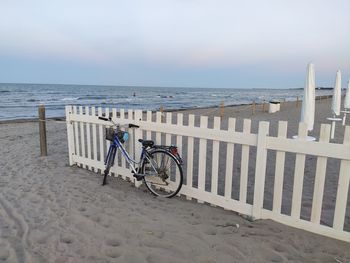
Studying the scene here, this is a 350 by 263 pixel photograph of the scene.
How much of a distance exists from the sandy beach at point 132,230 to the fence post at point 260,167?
19cm

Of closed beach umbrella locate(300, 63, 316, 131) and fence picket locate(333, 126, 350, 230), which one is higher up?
closed beach umbrella locate(300, 63, 316, 131)

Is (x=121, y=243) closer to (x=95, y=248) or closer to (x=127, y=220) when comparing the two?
(x=95, y=248)

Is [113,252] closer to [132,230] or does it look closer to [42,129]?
[132,230]

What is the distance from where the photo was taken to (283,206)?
13.7ft

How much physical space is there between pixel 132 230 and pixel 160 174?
4.02 ft

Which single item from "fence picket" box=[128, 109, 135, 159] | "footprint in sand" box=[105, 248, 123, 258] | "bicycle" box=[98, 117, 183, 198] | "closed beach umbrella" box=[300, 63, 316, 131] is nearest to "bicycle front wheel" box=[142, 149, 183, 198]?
"bicycle" box=[98, 117, 183, 198]

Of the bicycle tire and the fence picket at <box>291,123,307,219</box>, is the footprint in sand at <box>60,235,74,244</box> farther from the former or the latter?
the fence picket at <box>291,123,307,219</box>

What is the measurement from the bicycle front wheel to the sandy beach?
Result: 17 centimetres

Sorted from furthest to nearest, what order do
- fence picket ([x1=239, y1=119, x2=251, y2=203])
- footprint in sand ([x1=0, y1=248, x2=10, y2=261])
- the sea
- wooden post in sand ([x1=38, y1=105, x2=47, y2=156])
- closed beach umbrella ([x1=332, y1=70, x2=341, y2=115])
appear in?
the sea, closed beach umbrella ([x1=332, y1=70, x2=341, y2=115]), wooden post in sand ([x1=38, y1=105, x2=47, y2=156]), fence picket ([x1=239, y1=119, x2=251, y2=203]), footprint in sand ([x1=0, y1=248, x2=10, y2=261])

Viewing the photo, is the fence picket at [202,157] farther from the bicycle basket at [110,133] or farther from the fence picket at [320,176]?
the bicycle basket at [110,133]

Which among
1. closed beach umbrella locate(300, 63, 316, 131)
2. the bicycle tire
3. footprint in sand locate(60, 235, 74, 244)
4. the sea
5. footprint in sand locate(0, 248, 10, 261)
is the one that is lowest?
the sea

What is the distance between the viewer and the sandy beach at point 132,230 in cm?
286

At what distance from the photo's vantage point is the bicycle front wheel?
4.43 metres

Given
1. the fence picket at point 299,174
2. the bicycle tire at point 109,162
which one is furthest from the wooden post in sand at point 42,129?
the fence picket at point 299,174
